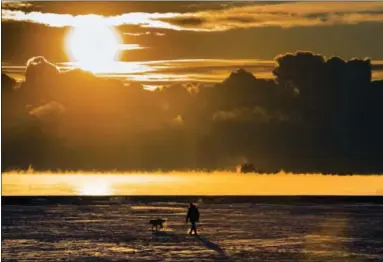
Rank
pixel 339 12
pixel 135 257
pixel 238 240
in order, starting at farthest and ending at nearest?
pixel 238 240 → pixel 339 12 → pixel 135 257

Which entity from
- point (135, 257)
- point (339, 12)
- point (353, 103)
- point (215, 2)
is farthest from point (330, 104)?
point (135, 257)

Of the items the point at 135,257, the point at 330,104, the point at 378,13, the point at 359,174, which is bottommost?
the point at 135,257

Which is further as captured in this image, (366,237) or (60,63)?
(366,237)

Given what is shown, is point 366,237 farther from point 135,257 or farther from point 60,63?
point 60,63

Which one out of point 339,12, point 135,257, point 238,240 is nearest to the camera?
point 135,257

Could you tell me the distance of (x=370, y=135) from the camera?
2472 centimetres

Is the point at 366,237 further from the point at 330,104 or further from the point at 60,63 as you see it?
the point at 60,63

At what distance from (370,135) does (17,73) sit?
878 centimetres

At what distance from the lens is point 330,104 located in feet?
80.6

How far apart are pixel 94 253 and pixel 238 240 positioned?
4.50 metres

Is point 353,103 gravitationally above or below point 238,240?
above

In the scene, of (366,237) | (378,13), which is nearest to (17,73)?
(378,13)

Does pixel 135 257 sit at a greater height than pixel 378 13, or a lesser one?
lesser

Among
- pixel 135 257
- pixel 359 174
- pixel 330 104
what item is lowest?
pixel 135 257
